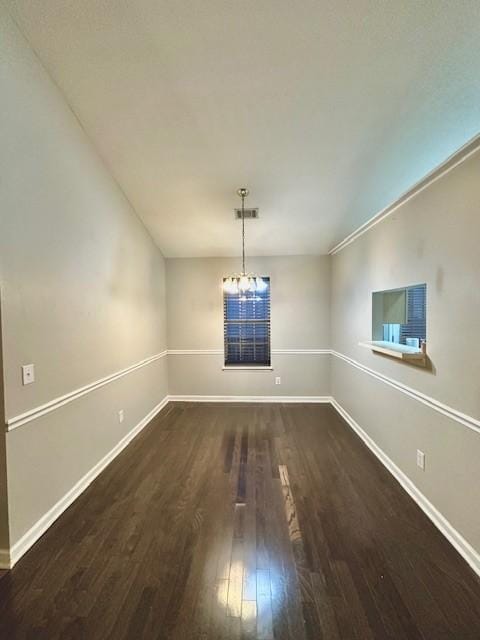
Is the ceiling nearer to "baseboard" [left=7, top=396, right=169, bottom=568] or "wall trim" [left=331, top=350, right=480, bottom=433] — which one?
"wall trim" [left=331, top=350, right=480, bottom=433]

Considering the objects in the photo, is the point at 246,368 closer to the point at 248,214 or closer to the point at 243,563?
the point at 248,214

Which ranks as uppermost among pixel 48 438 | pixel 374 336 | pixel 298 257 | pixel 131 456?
pixel 298 257

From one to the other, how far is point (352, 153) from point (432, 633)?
3.16 meters

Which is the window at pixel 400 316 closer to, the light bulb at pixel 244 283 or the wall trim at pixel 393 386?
the wall trim at pixel 393 386

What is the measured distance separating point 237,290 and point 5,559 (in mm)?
2835

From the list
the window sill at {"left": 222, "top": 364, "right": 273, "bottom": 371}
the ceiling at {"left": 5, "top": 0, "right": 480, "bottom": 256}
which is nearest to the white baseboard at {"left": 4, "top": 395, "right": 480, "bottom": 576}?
the window sill at {"left": 222, "top": 364, "right": 273, "bottom": 371}

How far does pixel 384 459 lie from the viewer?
2.91m

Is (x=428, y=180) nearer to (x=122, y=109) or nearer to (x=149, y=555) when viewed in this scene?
(x=122, y=109)

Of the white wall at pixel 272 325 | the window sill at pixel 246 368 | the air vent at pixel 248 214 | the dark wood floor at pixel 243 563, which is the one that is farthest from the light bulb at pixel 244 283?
the window sill at pixel 246 368

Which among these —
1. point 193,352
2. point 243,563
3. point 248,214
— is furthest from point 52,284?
point 193,352

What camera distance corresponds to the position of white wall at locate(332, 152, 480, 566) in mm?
1768

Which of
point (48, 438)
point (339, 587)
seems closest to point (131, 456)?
point (48, 438)

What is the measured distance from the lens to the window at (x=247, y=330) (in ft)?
16.7

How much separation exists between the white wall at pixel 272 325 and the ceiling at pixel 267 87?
1.75 meters
